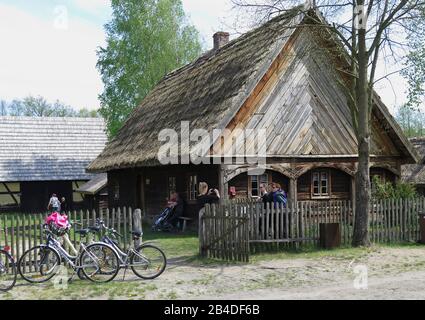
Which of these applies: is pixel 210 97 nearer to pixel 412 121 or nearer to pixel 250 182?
pixel 250 182

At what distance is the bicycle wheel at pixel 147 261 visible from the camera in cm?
1038

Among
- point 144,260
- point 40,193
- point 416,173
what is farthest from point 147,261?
point 40,193

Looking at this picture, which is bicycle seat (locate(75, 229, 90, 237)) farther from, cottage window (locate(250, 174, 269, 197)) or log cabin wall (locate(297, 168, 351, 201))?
log cabin wall (locate(297, 168, 351, 201))

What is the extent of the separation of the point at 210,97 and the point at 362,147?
663cm

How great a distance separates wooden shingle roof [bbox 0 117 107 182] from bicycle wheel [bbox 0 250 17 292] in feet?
75.3

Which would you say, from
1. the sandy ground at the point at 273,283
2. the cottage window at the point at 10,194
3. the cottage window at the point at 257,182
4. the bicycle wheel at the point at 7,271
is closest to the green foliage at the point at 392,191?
the cottage window at the point at 257,182

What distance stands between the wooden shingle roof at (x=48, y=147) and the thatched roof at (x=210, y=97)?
25.5ft

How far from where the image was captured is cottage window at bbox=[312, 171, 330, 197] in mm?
19797

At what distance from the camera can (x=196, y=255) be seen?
43.4ft

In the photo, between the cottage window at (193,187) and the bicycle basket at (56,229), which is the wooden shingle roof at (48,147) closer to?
the cottage window at (193,187)

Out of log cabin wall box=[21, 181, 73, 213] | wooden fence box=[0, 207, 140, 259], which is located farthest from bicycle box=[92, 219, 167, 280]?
log cabin wall box=[21, 181, 73, 213]

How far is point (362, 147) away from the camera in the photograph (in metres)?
14.2

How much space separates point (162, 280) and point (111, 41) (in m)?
27.1

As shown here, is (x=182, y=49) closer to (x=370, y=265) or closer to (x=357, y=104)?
(x=357, y=104)
